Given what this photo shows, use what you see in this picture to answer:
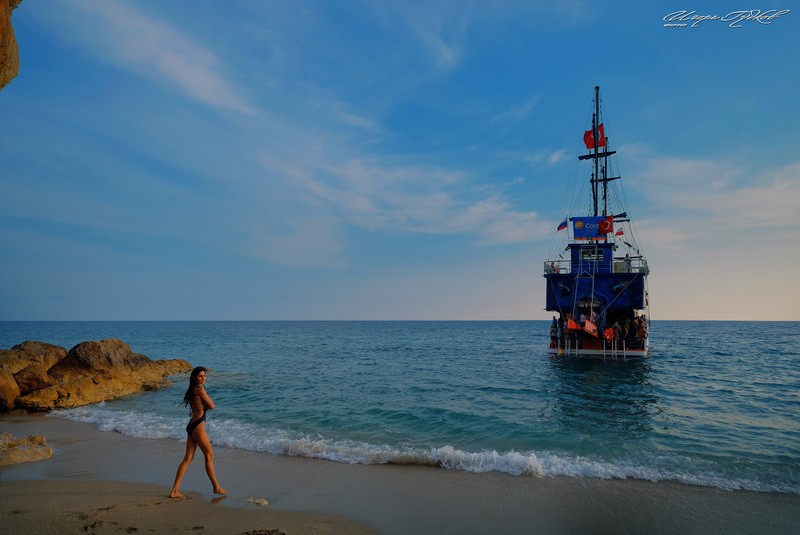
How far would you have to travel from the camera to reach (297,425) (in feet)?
42.6

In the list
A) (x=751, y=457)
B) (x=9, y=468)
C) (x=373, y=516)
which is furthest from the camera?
(x=751, y=457)

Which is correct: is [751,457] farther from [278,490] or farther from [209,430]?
[209,430]

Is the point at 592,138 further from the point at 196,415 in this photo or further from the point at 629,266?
the point at 196,415

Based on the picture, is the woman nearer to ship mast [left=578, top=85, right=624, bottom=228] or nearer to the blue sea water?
the blue sea water

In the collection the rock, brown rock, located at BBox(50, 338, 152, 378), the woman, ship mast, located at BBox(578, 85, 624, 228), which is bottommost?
the rock

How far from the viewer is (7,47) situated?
760 centimetres

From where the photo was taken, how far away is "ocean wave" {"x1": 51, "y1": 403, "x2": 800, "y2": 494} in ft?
27.2

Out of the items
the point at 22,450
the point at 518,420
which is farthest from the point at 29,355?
the point at 518,420

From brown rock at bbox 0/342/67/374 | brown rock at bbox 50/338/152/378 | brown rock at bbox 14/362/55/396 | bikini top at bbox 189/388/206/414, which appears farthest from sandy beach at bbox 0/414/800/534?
brown rock at bbox 0/342/67/374

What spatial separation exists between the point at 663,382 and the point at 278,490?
21.7 m

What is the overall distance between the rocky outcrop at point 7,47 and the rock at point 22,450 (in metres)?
7.10

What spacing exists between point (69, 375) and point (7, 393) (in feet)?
10.3

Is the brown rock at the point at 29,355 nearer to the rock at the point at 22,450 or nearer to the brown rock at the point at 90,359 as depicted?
the brown rock at the point at 90,359

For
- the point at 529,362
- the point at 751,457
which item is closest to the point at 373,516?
the point at 751,457
